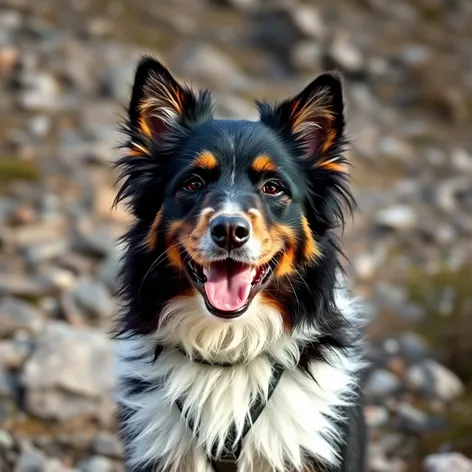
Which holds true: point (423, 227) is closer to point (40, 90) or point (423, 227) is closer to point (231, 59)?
point (40, 90)

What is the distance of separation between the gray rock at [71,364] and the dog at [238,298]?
1697mm

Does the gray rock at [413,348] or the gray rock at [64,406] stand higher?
the gray rock at [413,348]

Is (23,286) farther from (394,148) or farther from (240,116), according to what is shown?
(394,148)

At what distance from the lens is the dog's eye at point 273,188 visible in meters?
3.83

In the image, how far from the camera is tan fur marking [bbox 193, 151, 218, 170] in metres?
3.82

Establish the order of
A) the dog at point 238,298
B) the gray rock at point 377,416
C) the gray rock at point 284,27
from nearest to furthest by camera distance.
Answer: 1. the dog at point 238,298
2. the gray rock at point 377,416
3. the gray rock at point 284,27

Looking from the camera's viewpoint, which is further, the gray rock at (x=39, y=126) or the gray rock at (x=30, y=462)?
the gray rock at (x=39, y=126)

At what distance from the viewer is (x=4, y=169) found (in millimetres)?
9625

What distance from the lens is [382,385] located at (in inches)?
251

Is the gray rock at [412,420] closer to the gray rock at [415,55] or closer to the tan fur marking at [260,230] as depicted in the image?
the tan fur marking at [260,230]

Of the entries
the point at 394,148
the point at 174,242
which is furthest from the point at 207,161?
the point at 394,148

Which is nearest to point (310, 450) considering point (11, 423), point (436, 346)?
point (11, 423)

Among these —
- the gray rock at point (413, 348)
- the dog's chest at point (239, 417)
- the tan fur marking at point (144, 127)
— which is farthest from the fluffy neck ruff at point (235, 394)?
the gray rock at point (413, 348)

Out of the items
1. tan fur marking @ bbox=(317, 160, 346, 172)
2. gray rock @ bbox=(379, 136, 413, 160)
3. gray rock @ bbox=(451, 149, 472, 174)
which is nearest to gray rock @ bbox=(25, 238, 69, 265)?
tan fur marking @ bbox=(317, 160, 346, 172)
